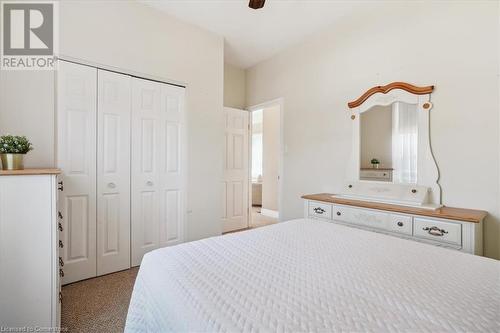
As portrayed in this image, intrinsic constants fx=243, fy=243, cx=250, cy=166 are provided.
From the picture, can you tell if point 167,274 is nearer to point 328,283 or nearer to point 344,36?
point 328,283

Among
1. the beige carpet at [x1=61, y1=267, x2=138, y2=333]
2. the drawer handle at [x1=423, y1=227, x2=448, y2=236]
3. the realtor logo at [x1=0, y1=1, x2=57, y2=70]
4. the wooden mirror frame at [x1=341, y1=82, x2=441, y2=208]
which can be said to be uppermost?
the realtor logo at [x1=0, y1=1, x2=57, y2=70]

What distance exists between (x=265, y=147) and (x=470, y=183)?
3.90 metres

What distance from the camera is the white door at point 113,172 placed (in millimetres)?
2412

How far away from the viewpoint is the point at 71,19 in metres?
2.22

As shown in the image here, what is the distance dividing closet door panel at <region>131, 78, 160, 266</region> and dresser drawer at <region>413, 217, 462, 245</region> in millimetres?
2545

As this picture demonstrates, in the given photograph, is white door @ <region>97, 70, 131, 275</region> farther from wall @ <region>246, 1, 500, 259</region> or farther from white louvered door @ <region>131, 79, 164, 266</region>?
wall @ <region>246, 1, 500, 259</region>

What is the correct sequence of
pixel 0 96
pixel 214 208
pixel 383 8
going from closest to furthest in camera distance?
pixel 0 96 < pixel 383 8 < pixel 214 208

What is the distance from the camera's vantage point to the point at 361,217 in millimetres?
2277

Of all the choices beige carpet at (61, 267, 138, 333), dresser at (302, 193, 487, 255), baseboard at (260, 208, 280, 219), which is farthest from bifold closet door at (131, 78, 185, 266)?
baseboard at (260, 208, 280, 219)

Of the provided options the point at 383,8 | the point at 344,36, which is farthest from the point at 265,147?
the point at 383,8

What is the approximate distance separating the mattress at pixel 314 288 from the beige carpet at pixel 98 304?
87 cm

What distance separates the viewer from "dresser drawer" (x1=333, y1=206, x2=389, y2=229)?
214 cm

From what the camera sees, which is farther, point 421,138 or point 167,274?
point 421,138

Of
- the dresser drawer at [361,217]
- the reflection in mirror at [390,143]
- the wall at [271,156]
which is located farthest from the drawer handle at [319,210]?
the wall at [271,156]
